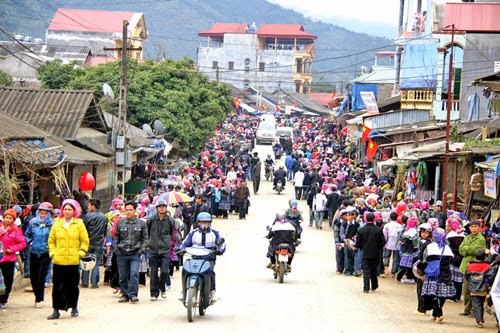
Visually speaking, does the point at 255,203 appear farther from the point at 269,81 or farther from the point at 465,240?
the point at 269,81

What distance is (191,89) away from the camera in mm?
48438

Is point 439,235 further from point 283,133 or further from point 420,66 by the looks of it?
point 283,133

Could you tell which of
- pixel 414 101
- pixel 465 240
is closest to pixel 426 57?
pixel 414 101

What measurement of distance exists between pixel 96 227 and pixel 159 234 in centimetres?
204

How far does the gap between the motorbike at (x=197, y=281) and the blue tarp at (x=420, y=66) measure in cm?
3088

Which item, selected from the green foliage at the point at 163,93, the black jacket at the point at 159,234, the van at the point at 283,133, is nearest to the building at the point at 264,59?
the van at the point at 283,133

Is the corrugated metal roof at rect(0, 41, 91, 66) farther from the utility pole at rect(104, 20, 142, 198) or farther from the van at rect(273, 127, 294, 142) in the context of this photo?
the utility pole at rect(104, 20, 142, 198)

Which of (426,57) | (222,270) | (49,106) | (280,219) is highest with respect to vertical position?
(426,57)

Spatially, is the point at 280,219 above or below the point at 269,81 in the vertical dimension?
below

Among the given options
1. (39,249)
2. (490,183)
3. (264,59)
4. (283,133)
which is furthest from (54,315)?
(264,59)

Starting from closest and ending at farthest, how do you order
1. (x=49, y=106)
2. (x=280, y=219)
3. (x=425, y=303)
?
1. (x=425, y=303)
2. (x=280, y=219)
3. (x=49, y=106)

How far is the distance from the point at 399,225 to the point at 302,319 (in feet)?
26.4

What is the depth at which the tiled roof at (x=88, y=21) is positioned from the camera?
4496 inches

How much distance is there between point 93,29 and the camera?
375 feet
